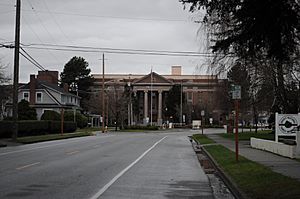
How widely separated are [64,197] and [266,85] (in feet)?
104

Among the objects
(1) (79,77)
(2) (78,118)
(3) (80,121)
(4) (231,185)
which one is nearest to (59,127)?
(2) (78,118)

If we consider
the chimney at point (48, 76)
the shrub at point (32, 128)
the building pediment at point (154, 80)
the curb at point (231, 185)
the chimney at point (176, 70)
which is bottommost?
the curb at point (231, 185)

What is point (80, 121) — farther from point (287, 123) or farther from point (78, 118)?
point (287, 123)

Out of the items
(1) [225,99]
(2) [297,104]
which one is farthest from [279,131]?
(1) [225,99]

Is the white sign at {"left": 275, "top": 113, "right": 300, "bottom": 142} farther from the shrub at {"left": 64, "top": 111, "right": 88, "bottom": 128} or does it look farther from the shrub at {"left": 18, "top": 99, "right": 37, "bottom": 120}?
the shrub at {"left": 64, "top": 111, "right": 88, "bottom": 128}

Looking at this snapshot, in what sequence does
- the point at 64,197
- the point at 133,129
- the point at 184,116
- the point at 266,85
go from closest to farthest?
the point at 64,197, the point at 266,85, the point at 133,129, the point at 184,116

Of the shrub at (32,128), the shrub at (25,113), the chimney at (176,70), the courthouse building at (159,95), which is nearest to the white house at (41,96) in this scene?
the shrub at (25,113)

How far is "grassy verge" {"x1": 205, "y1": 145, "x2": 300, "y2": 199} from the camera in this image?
1141 cm

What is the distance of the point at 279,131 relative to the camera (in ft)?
95.9

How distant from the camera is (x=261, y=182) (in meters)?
13.7

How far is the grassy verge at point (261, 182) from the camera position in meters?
11.4

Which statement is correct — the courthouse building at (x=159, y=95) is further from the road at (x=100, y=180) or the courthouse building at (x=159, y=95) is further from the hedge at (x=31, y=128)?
the road at (x=100, y=180)

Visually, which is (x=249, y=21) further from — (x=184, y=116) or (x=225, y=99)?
(x=184, y=116)

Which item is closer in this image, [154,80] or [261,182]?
[261,182]
